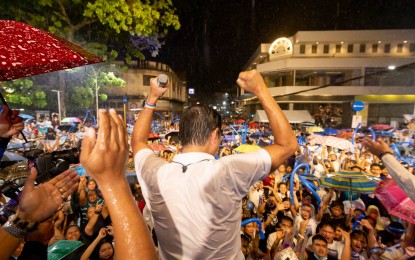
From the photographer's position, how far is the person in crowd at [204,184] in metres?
1.54

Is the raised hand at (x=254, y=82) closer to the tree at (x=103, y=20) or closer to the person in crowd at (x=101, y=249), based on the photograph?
the person in crowd at (x=101, y=249)

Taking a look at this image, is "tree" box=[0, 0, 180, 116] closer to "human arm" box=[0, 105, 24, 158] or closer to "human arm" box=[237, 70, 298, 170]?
"human arm" box=[0, 105, 24, 158]

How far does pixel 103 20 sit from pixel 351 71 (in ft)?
111

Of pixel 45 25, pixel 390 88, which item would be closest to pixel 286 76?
pixel 390 88

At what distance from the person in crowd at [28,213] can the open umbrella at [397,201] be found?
155 inches

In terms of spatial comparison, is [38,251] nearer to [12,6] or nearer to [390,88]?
[12,6]

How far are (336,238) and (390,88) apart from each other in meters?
34.5

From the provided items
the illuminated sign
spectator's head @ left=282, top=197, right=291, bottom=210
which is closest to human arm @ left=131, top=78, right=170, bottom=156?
spectator's head @ left=282, top=197, right=291, bottom=210

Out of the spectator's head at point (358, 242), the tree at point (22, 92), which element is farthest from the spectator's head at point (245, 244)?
the tree at point (22, 92)

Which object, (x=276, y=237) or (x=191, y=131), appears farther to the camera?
(x=276, y=237)

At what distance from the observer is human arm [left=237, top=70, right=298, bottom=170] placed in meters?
1.65

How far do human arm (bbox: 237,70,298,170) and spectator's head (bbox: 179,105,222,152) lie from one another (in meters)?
0.35

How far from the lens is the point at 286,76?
36031 millimetres

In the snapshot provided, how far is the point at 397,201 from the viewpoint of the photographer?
11.3 ft
